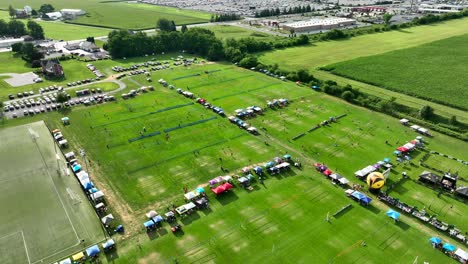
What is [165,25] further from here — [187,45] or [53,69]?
[53,69]

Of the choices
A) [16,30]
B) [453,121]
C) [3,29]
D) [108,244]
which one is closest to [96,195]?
[108,244]

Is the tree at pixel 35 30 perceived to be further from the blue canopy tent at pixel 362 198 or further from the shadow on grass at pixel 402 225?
the shadow on grass at pixel 402 225

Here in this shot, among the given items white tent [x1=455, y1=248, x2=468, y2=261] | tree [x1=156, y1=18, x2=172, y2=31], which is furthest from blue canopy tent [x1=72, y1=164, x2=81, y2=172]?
tree [x1=156, y1=18, x2=172, y2=31]

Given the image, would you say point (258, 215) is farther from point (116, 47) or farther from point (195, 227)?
point (116, 47)

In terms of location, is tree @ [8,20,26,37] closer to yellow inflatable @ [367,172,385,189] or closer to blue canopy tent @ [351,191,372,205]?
blue canopy tent @ [351,191,372,205]

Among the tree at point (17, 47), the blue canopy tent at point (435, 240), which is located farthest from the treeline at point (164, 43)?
the blue canopy tent at point (435, 240)

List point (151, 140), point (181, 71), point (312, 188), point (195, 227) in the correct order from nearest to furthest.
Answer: point (195, 227) < point (312, 188) < point (151, 140) < point (181, 71)

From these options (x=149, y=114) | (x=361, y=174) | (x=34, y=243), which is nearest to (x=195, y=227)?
(x=34, y=243)
